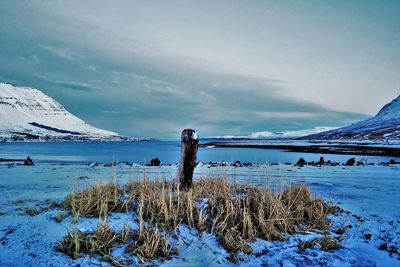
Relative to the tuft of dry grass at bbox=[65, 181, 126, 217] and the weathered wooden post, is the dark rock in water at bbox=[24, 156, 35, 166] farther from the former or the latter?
the weathered wooden post

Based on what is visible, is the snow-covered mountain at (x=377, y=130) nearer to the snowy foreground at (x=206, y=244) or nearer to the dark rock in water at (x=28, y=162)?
the dark rock in water at (x=28, y=162)

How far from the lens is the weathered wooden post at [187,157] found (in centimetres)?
631

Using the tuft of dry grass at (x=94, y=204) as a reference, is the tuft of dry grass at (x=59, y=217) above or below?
below

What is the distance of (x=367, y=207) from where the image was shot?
652 cm

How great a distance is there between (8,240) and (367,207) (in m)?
6.92

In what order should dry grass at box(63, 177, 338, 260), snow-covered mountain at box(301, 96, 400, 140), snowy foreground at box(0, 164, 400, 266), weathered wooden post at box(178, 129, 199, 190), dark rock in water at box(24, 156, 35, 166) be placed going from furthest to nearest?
snow-covered mountain at box(301, 96, 400, 140) → dark rock in water at box(24, 156, 35, 166) → weathered wooden post at box(178, 129, 199, 190) → dry grass at box(63, 177, 338, 260) → snowy foreground at box(0, 164, 400, 266)

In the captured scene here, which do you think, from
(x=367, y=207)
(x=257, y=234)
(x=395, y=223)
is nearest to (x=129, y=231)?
(x=257, y=234)

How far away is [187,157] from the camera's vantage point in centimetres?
634

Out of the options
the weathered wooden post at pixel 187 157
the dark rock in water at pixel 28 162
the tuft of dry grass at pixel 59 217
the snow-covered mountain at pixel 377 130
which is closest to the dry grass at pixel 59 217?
the tuft of dry grass at pixel 59 217

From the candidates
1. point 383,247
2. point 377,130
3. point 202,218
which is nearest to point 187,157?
point 202,218

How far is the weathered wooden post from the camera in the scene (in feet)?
20.7

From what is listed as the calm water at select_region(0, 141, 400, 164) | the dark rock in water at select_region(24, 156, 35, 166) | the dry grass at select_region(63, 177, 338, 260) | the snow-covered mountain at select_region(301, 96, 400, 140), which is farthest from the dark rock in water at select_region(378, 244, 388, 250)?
the snow-covered mountain at select_region(301, 96, 400, 140)

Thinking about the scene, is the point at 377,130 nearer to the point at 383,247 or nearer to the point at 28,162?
the point at 28,162

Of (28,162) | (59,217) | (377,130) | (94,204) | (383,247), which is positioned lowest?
(383,247)
